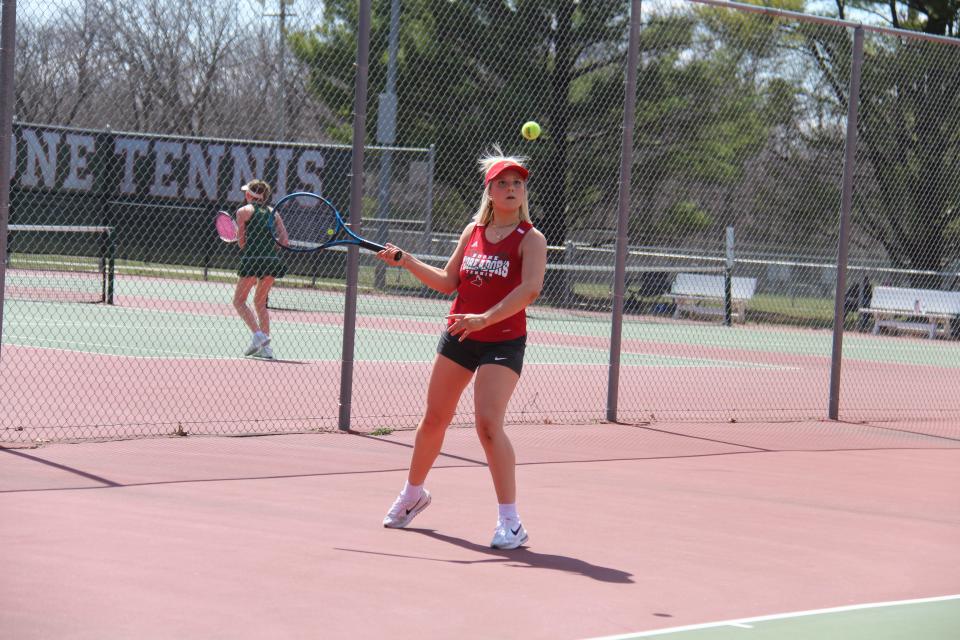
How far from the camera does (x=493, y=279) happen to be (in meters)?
5.89

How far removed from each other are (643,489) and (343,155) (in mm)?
14009

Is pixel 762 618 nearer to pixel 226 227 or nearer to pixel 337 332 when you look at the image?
pixel 226 227

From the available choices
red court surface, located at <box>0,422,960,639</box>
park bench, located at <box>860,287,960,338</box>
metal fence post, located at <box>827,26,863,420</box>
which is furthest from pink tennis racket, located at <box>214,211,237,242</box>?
park bench, located at <box>860,287,960,338</box>

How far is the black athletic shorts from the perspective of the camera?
5.91 meters

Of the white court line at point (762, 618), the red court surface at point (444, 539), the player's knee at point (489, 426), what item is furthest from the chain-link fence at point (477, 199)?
the white court line at point (762, 618)

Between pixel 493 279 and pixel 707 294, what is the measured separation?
59.8ft

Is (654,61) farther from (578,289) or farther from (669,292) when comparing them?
(669,292)

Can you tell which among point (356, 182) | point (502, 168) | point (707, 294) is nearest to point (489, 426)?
point (502, 168)

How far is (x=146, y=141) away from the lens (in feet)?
56.7

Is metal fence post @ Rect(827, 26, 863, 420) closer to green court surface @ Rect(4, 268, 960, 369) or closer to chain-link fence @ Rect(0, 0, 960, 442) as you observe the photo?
chain-link fence @ Rect(0, 0, 960, 442)

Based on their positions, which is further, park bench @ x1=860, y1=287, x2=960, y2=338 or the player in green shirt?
park bench @ x1=860, y1=287, x2=960, y2=338

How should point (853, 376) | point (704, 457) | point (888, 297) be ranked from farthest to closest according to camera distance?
point (888, 297), point (853, 376), point (704, 457)

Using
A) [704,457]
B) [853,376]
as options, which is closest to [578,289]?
[853,376]

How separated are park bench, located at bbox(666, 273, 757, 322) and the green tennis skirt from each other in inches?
474
